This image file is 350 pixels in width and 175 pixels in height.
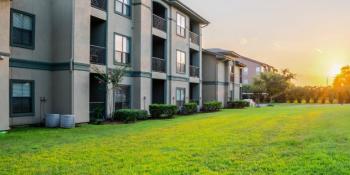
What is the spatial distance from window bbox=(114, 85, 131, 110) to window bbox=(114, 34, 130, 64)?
5.93 feet

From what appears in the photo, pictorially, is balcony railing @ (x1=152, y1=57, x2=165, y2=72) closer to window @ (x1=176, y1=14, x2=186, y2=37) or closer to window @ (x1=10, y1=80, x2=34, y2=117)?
window @ (x1=176, y1=14, x2=186, y2=37)

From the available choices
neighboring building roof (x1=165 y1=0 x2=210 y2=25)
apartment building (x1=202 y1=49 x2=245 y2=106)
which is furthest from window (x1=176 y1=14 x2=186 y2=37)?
apartment building (x1=202 y1=49 x2=245 y2=106)

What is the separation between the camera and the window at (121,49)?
891 inches

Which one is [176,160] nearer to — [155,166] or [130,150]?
[155,166]

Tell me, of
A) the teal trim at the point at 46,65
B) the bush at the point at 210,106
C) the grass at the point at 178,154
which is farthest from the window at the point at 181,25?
the grass at the point at 178,154

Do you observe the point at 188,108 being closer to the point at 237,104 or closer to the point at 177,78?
the point at 177,78

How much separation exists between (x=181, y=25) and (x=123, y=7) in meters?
8.85

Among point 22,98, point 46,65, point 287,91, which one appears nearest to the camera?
point 22,98

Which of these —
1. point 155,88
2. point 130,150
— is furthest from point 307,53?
point 130,150

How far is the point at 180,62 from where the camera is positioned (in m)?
31.1

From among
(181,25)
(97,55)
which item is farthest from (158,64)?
(97,55)

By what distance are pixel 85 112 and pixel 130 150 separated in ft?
31.7

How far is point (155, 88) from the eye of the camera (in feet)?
95.6

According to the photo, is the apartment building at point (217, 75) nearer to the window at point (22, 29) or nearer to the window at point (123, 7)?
the window at point (123, 7)
